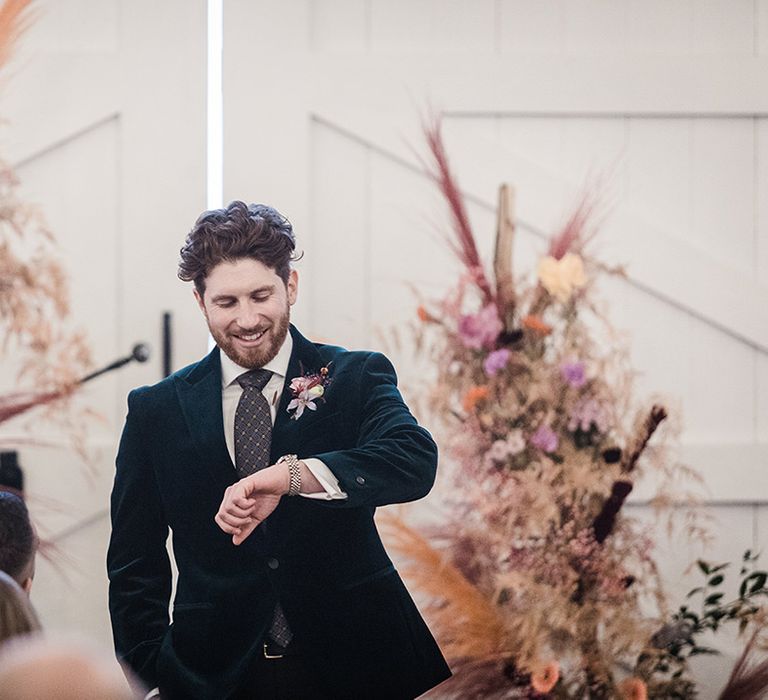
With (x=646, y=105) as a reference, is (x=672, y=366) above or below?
below

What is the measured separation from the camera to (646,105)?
214 centimetres

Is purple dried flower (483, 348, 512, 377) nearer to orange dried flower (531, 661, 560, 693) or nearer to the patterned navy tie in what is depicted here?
the patterned navy tie

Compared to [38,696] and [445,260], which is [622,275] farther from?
[38,696]

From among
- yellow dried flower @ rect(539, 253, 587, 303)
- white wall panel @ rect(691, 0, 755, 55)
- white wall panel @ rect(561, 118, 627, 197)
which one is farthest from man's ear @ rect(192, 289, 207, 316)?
white wall panel @ rect(691, 0, 755, 55)

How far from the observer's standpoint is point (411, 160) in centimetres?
212

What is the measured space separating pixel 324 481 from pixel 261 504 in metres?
0.12

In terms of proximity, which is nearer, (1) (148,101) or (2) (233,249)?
(2) (233,249)

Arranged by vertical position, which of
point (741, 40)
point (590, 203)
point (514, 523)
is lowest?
point (514, 523)

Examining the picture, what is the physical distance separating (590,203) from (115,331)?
0.94 metres

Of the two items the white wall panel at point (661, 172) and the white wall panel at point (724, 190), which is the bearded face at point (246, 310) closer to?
the white wall panel at point (661, 172)

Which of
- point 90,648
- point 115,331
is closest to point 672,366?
point 115,331

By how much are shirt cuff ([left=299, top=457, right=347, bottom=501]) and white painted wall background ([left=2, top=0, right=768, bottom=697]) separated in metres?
0.30

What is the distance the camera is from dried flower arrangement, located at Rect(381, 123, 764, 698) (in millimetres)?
2014

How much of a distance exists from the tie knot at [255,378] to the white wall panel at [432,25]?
0.68 metres
